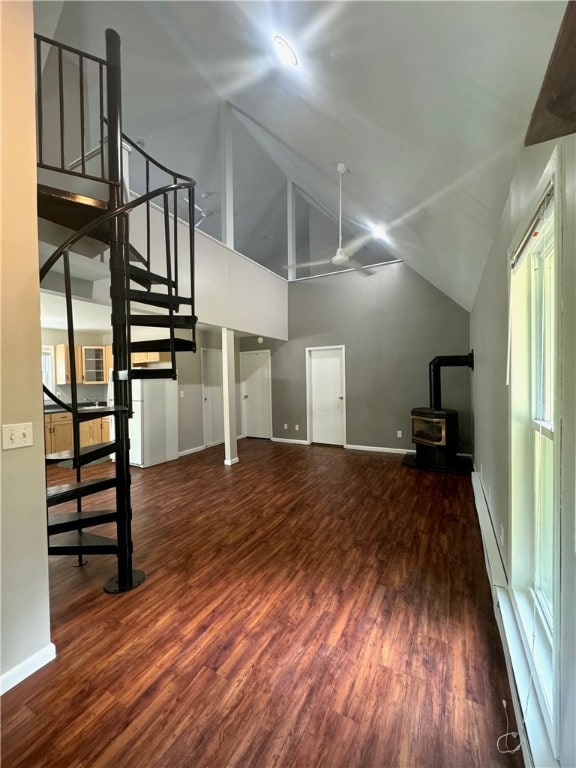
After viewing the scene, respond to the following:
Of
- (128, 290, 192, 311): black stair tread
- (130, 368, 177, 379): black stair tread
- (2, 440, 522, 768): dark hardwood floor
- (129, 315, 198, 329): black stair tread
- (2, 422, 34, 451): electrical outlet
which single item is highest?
(128, 290, 192, 311): black stair tread

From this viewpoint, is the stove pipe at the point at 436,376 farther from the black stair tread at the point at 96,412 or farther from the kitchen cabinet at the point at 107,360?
the kitchen cabinet at the point at 107,360

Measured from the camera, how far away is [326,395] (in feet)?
20.2

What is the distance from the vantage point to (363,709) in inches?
49.0

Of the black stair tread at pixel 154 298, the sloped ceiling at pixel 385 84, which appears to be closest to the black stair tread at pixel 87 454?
the black stair tread at pixel 154 298

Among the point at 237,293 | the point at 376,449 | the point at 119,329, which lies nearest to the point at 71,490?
the point at 119,329

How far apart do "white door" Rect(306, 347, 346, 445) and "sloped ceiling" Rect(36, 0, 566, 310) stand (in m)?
2.48

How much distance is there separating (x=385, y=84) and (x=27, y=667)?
3138 mm

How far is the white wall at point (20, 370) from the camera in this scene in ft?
4.52

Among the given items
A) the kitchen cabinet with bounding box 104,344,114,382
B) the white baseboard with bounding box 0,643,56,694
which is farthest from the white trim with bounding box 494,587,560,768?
the kitchen cabinet with bounding box 104,344,114,382

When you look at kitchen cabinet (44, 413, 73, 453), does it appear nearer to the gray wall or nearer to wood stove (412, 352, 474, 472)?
the gray wall

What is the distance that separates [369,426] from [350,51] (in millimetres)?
4979

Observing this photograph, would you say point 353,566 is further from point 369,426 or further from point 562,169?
point 369,426

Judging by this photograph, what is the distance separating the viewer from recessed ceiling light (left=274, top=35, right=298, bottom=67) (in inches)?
74.0

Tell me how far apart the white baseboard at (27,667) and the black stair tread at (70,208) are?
7.98ft
